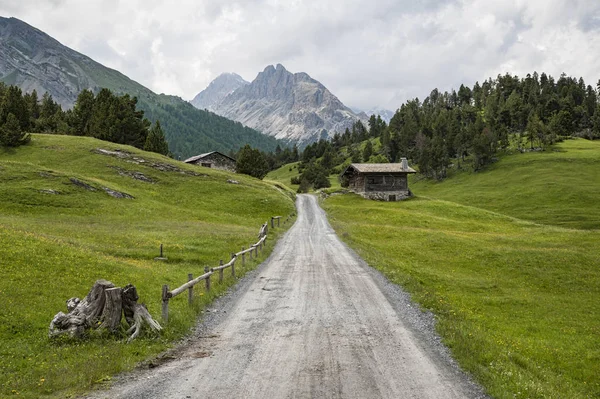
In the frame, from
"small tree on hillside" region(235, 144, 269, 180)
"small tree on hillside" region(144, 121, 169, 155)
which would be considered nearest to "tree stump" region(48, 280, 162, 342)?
"small tree on hillside" region(235, 144, 269, 180)

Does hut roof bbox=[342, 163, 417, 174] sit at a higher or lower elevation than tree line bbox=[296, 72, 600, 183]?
lower

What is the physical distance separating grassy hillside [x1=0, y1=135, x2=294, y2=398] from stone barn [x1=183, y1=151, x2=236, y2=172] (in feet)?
84.2

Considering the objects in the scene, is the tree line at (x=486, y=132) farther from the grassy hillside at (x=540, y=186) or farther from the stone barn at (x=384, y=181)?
the stone barn at (x=384, y=181)

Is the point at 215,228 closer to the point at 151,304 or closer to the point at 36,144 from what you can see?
the point at 151,304

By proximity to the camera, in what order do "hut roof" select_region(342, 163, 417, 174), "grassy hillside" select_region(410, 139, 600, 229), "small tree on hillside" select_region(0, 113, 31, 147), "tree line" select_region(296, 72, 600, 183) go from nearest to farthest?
"small tree on hillside" select_region(0, 113, 31, 147) → "grassy hillside" select_region(410, 139, 600, 229) → "hut roof" select_region(342, 163, 417, 174) → "tree line" select_region(296, 72, 600, 183)

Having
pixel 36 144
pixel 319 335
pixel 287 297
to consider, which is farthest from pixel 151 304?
pixel 36 144

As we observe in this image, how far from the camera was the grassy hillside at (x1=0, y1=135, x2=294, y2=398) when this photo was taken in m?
11.2

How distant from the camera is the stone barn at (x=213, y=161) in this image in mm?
105875

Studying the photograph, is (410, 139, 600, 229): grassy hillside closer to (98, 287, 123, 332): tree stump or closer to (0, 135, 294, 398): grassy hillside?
(0, 135, 294, 398): grassy hillside

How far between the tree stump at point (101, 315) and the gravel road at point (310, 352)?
6.06 feet

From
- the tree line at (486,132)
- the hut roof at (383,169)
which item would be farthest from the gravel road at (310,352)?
the tree line at (486,132)

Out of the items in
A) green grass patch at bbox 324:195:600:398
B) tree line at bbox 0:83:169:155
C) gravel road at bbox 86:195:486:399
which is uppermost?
tree line at bbox 0:83:169:155

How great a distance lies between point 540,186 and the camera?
326 ft

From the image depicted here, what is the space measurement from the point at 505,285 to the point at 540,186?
85684mm
